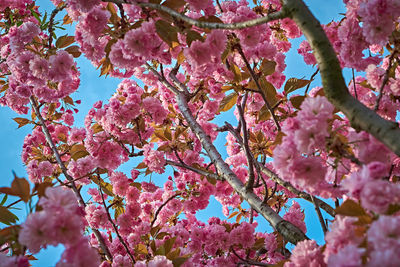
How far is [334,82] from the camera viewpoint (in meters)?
1.38

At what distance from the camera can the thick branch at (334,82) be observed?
1221mm

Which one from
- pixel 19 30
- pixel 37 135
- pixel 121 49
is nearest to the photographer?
pixel 121 49

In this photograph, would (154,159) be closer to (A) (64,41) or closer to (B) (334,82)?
(A) (64,41)

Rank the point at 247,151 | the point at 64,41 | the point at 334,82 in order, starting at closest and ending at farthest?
the point at 334,82
the point at 247,151
the point at 64,41

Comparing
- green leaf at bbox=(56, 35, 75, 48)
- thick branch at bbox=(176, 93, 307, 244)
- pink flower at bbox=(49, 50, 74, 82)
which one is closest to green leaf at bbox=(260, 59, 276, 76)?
thick branch at bbox=(176, 93, 307, 244)

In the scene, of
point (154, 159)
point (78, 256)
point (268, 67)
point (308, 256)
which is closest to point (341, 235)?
point (308, 256)

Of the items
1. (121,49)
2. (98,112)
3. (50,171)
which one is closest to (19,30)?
(98,112)

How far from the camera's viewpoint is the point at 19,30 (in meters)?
2.92

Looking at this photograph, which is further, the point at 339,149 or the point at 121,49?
the point at 121,49

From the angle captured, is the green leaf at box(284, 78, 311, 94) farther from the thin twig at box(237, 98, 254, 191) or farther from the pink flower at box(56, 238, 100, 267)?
the pink flower at box(56, 238, 100, 267)

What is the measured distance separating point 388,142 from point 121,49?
5.82 ft

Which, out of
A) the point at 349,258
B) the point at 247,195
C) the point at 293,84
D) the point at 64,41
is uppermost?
the point at 64,41

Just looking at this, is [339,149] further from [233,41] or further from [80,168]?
[80,168]

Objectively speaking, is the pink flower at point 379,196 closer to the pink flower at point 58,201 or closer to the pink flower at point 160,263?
the pink flower at point 58,201
